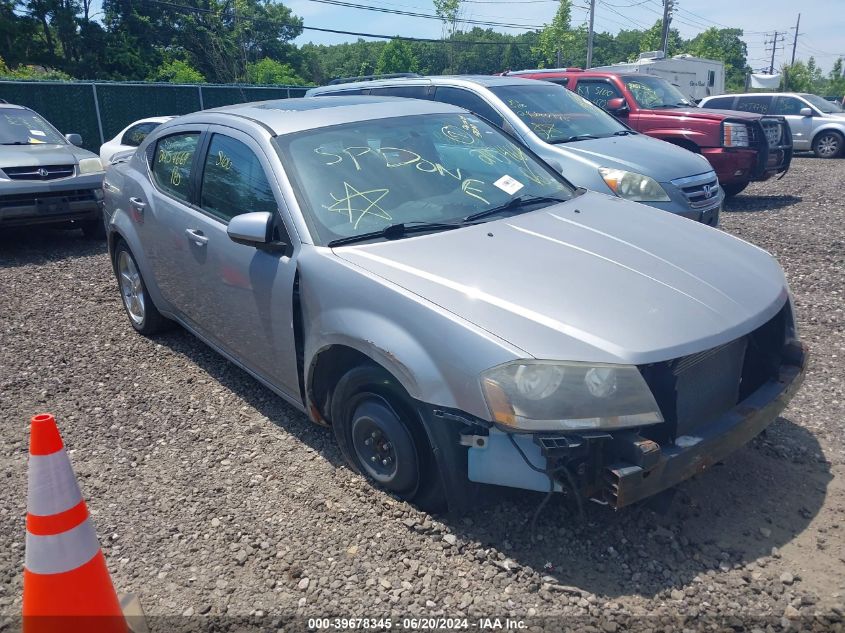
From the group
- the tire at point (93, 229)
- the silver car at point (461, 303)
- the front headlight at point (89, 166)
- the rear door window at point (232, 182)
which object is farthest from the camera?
the tire at point (93, 229)

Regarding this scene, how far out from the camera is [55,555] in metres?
2.40

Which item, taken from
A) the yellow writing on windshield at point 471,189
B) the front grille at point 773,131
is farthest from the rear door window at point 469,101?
the front grille at point 773,131

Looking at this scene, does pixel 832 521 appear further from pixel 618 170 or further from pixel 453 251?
pixel 618 170

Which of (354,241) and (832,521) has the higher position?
(354,241)

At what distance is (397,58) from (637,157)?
6275 cm

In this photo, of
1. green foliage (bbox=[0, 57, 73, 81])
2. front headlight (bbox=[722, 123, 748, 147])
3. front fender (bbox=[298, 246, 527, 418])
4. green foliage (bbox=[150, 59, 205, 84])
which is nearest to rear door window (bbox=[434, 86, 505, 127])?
front headlight (bbox=[722, 123, 748, 147])

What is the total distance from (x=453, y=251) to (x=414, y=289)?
0.37m

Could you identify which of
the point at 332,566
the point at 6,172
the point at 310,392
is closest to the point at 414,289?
the point at 310,392

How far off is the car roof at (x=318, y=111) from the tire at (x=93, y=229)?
205 inches

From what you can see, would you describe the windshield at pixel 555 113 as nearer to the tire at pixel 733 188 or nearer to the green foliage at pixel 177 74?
the tire at pixel 733 188

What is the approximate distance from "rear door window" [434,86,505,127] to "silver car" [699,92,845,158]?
11.5 metres

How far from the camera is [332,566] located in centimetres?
288

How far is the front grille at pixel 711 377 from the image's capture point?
8.64 feet

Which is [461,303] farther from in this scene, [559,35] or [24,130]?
[559,35]
